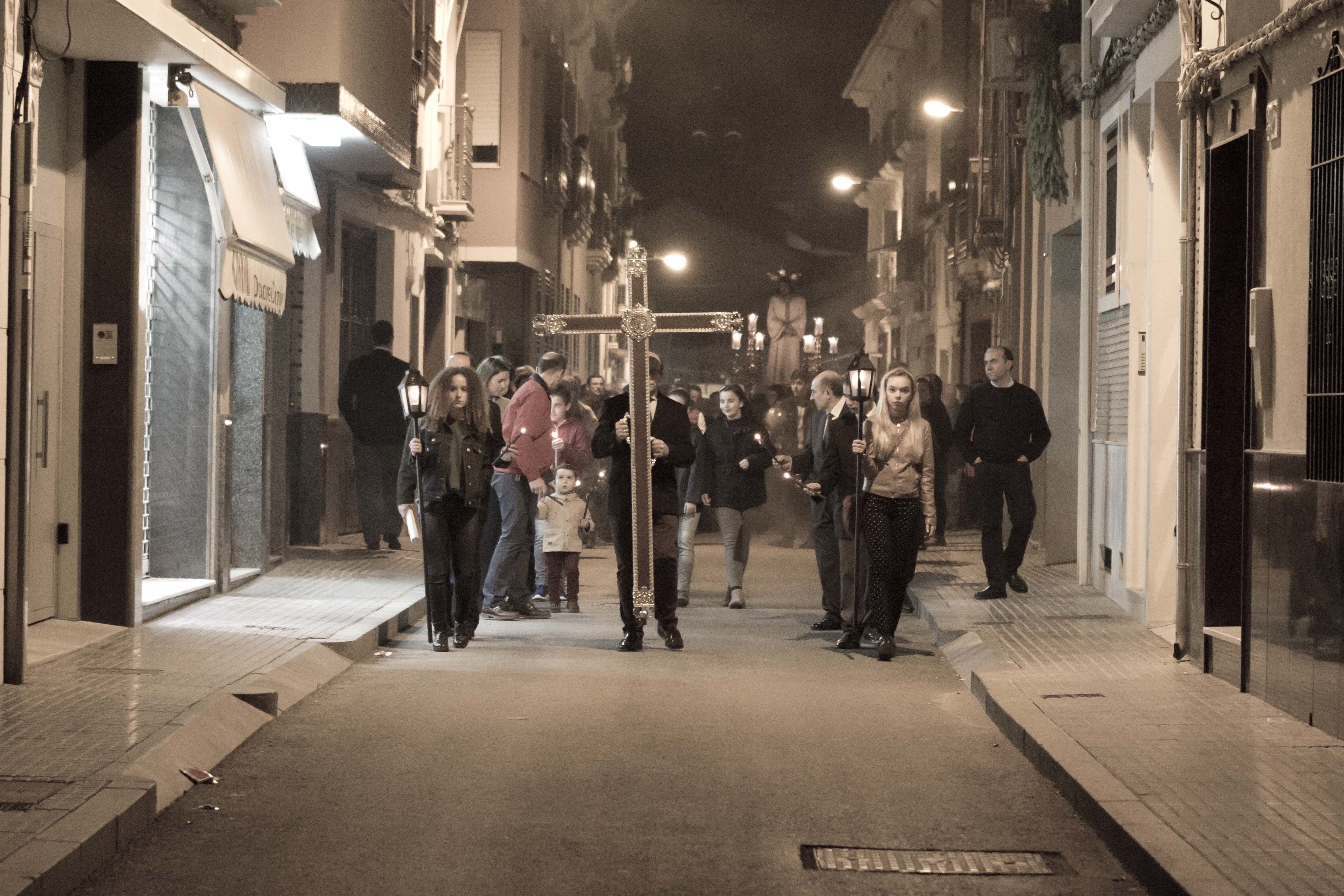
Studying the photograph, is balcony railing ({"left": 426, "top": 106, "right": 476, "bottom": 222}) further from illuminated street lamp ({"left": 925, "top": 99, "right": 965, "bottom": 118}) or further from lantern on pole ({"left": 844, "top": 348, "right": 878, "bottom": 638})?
lantern on pole ({"left": 844, "top": 348, "right": 878, "bottom": 638})

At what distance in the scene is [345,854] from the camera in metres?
6.03

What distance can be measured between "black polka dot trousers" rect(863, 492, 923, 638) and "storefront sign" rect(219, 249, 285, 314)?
493cm

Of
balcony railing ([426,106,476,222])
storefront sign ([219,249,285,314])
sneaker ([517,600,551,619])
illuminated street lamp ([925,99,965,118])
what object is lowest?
sneaker ([517,600,551,619])

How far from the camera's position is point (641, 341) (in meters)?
12.2

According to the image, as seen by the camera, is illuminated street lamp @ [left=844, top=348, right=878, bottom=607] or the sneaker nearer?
illuminated street lamp @ [left=844, top=348, right=878, bottom=607]

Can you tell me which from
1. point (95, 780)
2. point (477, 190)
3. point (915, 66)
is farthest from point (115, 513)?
point (915, 66)

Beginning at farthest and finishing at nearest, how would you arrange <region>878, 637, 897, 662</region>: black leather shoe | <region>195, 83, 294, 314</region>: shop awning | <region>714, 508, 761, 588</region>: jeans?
<region>714, 508, 761, 588</region>: jeans → <region>195, 83, 294, 314</region>: shop awning → <region>878, 637, 897, 662</region>: black leather shoe

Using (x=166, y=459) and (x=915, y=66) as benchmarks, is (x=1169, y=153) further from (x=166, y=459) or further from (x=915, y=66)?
(x=915, y=66)

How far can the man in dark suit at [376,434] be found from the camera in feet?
60.3

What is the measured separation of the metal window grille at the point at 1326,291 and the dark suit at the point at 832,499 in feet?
15.9

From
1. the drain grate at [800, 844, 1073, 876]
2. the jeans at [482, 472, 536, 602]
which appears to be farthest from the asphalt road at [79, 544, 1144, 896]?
the jeans at [482, 472, 536, 602]

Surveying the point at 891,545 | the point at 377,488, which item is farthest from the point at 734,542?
the point at 377,488

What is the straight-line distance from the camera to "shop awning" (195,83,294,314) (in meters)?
13.1

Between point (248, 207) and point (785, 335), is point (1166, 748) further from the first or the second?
point (785, 335)
